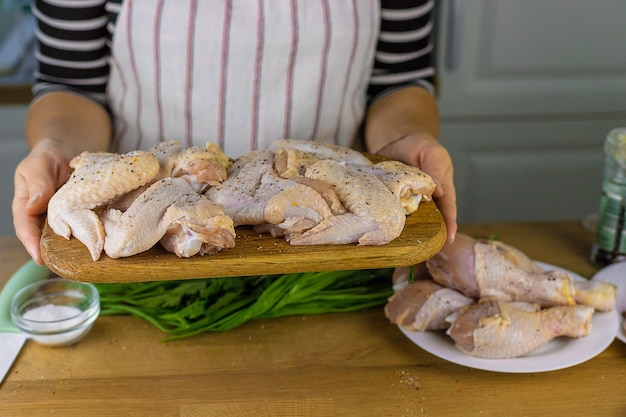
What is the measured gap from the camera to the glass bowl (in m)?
1.35

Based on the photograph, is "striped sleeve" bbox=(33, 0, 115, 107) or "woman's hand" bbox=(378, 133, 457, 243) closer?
"woman's hand" bbox=(378, 133, 457, 243)

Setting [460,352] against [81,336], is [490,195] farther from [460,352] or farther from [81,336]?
[81,336]

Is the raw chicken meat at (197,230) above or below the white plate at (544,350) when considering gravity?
above

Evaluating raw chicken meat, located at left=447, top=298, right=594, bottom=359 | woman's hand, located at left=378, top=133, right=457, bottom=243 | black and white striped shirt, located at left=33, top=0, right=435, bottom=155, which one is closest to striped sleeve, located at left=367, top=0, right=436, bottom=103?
black and white striped shirt, located at left=33, top=0, right=435, bottom=155

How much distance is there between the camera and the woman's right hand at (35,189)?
1269 mm

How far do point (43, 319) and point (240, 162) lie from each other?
462 mm

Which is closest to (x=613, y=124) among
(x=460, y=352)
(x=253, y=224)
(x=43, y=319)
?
(x=460, y=352)

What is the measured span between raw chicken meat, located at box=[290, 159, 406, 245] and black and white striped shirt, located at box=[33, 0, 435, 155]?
55 cm

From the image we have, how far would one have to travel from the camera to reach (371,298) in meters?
1.50

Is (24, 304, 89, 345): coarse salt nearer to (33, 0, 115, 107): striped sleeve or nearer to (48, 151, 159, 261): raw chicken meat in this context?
(48, 151, 159, 261): raw chicken meat

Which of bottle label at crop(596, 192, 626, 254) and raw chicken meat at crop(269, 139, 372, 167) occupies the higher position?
raw chicken meat at crop(269, 139, 372, 167)

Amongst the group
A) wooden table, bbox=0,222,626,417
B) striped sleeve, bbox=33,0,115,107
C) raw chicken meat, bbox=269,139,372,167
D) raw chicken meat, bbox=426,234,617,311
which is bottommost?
wooden table, bbox=0,222,626,417

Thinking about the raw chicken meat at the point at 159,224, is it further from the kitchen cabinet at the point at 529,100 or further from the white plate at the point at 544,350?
the kitchen cabinet at the point at 529,100

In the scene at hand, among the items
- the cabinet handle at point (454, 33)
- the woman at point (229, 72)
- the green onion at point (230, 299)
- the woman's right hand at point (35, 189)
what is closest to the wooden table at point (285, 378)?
the green onion at point (230, 299)
